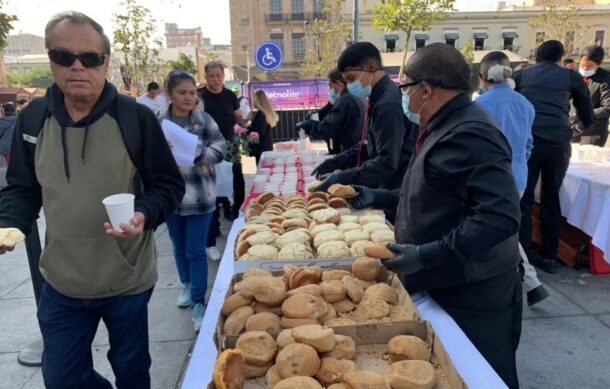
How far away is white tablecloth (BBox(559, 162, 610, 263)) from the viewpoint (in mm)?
4004

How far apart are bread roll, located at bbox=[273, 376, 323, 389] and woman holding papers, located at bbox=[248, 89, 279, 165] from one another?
6.20 metres

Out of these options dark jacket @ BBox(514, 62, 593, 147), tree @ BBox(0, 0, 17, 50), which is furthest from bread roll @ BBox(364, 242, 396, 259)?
tree @ BBox(0, 0, 17, 50)

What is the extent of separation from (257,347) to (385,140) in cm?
187

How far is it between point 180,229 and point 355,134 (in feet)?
6.67

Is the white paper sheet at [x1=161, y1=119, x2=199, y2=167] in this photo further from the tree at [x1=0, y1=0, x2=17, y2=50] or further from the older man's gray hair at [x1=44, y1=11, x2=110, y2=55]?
the tree at [x1=0, y1=0, x2=17, y2=50]

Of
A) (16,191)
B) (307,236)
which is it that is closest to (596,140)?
(307,236)

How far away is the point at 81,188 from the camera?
1.88m

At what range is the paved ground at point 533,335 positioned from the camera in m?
3.01

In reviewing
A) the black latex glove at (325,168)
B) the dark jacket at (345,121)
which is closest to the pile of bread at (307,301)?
the black latex glove at (325,168)

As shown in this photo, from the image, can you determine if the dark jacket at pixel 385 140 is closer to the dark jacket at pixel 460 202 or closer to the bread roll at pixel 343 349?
the dark jacket at pixel 460 202

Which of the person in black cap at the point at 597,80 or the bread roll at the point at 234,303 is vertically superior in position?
the person in black cap at the point at 597,80

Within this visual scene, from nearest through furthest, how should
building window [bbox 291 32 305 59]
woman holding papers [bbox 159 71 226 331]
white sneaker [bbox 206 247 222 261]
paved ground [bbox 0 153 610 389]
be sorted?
paved ground [bbox 0 153 610 389], woman holding papers [bbox 159 71 226 331], white sneaker [bbox 206 247 222 261], building window [bbox 291 32 305 59]

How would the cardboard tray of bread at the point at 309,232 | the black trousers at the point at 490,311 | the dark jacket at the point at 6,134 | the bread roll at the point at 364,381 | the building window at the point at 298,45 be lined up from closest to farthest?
the bread roll at the point at 364,381
the black trousers at the point at 490,311
the cardboard tray of bread at the point at 309,232
the dark jacket at the point at 6,134
the building window at the point at 298,45

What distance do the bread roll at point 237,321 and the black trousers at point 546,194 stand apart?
354 centimetres
